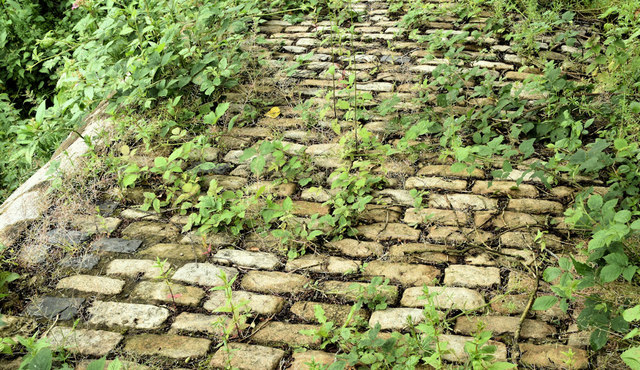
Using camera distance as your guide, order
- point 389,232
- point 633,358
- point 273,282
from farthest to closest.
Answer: point 389,232 → point 273,282 → point 633,358

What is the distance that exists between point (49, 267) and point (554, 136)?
2.71 meters

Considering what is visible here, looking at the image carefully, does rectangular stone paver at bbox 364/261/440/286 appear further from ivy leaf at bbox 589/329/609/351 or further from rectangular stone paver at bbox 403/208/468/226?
ivy leaf at bbox 589/329/609/351

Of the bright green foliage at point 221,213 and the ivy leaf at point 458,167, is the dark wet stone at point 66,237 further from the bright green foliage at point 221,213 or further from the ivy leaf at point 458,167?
the ivy leaf at point 458,167

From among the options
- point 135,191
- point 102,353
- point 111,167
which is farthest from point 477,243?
point 111,167

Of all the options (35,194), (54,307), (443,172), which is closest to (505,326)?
(443,172)

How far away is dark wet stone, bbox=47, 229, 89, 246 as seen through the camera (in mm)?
2689

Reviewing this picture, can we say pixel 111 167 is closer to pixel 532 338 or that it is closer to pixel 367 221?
pixel 367 221

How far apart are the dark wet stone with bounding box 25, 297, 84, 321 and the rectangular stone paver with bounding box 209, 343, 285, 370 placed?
72cm

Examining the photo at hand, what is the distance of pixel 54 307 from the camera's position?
2318mm

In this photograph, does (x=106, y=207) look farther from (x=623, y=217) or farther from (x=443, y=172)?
(x=623, y=217)

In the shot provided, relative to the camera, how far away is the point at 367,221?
2713 mm

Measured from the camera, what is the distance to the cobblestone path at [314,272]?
2049 mm

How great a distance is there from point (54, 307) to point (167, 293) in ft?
1.58

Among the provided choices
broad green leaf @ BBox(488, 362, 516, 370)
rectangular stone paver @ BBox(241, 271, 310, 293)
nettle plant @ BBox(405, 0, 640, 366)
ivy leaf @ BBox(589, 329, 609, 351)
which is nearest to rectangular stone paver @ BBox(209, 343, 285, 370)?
rectangular stone paver @ BBox(241, 271, 310, 293)
